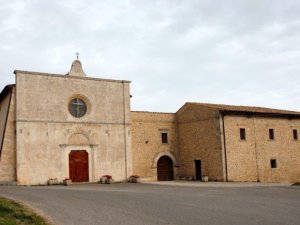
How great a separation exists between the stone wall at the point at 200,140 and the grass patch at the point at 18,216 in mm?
18806

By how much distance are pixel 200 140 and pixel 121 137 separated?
6193 mm

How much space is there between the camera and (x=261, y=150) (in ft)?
102

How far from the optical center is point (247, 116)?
3108 centimetres

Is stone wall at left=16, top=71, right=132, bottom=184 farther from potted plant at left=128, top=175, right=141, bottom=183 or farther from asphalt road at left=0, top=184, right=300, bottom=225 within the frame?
asphalt road at left=0, top=184, right=300, bottom=225

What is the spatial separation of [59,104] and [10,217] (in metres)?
16.6

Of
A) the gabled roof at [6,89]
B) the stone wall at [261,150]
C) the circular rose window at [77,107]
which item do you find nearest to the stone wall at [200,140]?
the stone wall at [261,150]

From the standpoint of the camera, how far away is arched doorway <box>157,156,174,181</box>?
104ft

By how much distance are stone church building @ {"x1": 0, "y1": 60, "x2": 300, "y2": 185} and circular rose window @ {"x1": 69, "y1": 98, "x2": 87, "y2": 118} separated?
7 cm

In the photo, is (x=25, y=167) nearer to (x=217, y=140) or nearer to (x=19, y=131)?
(x=19, y=131)

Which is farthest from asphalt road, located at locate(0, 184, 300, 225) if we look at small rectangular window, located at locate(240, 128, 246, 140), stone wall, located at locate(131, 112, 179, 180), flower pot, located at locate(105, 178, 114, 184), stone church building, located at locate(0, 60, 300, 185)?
stone wall, located at locate(131, 112, 179, 180)

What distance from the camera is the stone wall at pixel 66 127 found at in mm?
25297

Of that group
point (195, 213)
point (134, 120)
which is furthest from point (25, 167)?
point (195, 213)

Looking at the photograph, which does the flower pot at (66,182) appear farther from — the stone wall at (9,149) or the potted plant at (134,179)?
the potted plant at (134,179)

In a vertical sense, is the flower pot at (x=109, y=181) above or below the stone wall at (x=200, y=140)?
below
